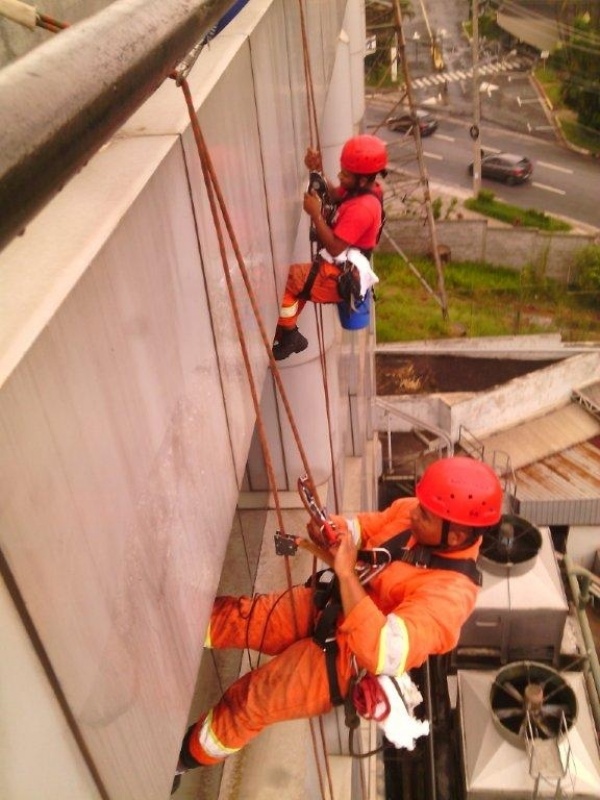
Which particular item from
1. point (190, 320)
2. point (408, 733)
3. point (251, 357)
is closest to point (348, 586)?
point (408, 733)

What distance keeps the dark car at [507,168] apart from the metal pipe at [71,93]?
32.8m

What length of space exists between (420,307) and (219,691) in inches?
789

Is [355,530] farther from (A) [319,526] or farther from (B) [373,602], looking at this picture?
(A) [319,526]

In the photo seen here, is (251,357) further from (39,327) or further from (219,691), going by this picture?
(219,691)

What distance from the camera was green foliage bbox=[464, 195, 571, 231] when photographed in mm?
28938

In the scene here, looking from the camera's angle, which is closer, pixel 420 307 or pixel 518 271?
pixel 420 307

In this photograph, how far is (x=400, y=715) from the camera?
3963mm

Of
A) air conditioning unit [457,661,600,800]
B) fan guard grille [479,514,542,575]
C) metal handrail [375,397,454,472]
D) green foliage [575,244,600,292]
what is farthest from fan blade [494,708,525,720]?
green foliage [575,244,600,292]

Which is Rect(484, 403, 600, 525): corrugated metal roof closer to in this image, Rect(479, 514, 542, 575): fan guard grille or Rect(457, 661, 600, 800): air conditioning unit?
Rect(479, 514, 542, 575): fan guard grille

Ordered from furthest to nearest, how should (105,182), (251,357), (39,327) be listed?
(251,357) → (105,182) → (39,327)

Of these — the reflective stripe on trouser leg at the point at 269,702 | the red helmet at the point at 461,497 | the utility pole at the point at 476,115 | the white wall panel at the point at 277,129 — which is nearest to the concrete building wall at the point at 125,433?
the white wall panel at the point at 277,129

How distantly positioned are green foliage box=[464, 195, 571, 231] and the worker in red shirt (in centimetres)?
2395

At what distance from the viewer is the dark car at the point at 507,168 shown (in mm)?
31484

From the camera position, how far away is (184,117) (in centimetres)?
232
